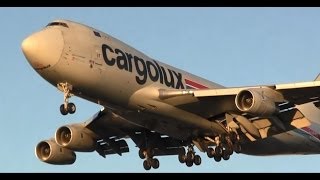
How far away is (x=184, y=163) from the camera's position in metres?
37.1

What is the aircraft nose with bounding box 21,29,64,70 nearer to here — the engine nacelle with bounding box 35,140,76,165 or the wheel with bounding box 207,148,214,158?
the engine nacelle with bounding box 35,140,76,165

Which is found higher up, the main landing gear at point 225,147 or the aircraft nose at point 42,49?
the aircraft nose at point 42,49

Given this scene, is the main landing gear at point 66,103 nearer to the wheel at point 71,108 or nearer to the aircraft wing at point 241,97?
the wheel at point 71,108

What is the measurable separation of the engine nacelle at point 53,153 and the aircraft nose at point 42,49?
1029cm

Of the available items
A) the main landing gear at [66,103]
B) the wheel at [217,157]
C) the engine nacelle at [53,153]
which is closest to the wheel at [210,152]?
the wheel at [217,157]

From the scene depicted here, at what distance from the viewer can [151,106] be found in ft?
105

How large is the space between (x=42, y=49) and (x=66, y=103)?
271 cm

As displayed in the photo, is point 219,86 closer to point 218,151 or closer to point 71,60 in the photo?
point 218,151

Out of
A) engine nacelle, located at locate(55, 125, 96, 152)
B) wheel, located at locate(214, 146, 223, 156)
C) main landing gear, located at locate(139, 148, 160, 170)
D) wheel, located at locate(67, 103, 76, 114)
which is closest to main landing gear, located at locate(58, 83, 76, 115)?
wheel, located at locate(67, 103, 76, 114)

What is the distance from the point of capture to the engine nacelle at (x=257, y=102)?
30.2 meters

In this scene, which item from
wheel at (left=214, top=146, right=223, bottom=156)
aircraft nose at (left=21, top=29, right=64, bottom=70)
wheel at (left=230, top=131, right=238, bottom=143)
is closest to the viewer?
aircraft nose at (left=21, top=29, right=64, bottom=70)

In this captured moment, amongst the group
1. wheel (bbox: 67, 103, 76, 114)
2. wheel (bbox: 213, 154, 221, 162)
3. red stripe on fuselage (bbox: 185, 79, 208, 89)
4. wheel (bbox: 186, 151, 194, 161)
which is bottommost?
wheel (bbox: 213, 154, 221, 162)

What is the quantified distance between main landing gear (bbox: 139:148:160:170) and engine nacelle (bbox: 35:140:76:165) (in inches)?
177

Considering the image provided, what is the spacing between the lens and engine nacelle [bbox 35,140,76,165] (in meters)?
38.8
